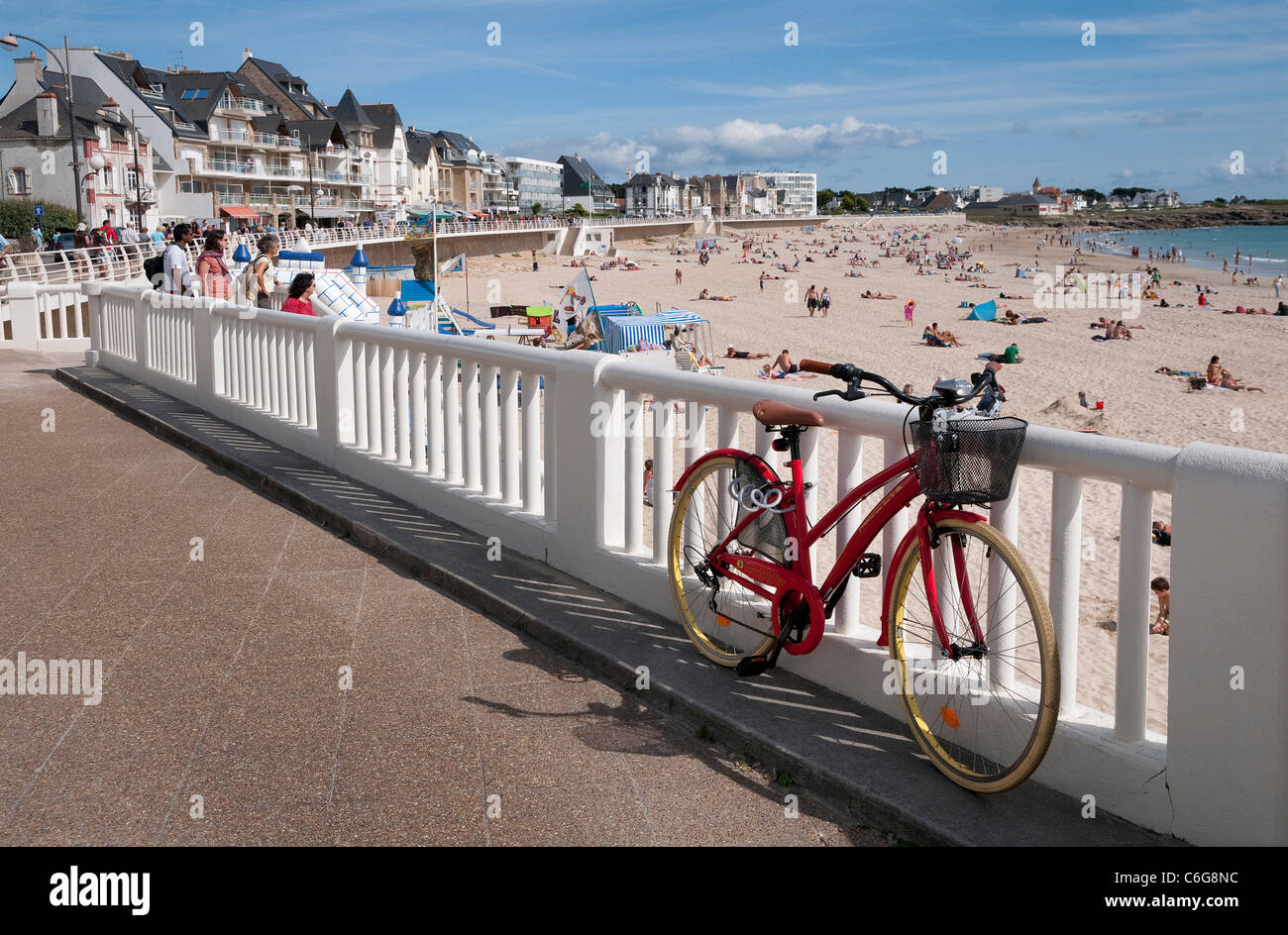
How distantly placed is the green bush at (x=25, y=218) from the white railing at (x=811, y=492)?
175ft

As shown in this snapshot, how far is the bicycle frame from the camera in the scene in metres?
3.29

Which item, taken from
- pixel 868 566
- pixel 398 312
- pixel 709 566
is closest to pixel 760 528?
pixel 709 566

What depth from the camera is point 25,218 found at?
5672 centimetres

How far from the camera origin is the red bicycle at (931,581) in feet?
10.1

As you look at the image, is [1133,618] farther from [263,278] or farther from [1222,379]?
[1222,379]

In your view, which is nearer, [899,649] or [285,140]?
[899,649]

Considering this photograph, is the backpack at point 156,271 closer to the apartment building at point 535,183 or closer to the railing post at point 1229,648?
the railing post at point 1229,648

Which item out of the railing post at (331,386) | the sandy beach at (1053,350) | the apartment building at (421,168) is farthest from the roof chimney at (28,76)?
the railing post at (331,386)

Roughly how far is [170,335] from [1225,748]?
1090 cm

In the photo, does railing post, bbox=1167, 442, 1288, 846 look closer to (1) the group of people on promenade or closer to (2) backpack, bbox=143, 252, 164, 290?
(1) the group of people on promenade

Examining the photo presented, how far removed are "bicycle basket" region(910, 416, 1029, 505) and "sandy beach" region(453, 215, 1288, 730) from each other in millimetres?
4920

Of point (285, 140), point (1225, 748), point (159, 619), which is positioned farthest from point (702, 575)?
point (285, 140)

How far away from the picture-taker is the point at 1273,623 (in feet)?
8.55

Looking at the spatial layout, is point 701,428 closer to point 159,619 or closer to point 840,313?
point 159,619
